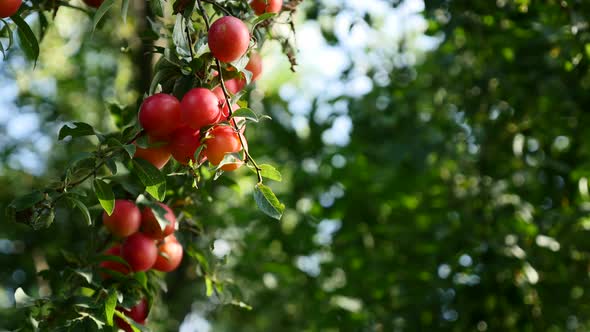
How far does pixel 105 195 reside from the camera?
1.29 meters

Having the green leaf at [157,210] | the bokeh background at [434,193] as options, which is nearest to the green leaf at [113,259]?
the green leaf at [157,210]

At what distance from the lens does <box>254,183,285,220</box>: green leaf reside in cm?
122

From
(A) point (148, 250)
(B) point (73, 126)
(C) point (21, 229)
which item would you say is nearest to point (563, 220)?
(A) point (148, 250)

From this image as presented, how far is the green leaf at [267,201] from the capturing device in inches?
48.1

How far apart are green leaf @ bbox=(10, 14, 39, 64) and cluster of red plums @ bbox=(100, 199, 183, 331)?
36 centimetres

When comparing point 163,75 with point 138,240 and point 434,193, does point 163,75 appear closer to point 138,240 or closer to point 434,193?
point 138,240

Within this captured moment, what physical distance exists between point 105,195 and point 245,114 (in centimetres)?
35

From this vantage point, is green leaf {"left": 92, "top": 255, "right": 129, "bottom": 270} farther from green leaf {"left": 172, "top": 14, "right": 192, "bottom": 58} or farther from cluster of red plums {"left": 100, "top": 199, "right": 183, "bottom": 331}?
green leaf {"left": 172, "top": 14, "right": 192, "bottom": 58}

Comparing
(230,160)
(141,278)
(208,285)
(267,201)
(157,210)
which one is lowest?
(208,285)

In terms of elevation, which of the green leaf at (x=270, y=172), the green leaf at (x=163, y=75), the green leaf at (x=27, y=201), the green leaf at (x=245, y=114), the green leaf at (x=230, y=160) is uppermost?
the green leaf at (x=245, y=114)

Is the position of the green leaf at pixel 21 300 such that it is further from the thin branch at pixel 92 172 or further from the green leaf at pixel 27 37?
the green leaf at pixel 27 37

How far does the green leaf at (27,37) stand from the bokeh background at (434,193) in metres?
1.34

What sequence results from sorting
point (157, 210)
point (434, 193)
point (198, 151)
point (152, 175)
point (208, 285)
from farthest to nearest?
point (434, 193) < point (208, 285) < point (157, 210) < point (152, 175) < point (198, 151)

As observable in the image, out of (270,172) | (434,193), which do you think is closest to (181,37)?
(270,172)
